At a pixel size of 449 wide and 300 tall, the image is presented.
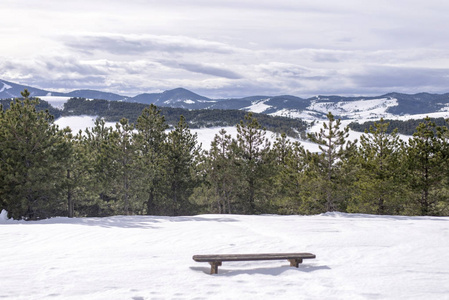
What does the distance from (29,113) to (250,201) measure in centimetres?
1929

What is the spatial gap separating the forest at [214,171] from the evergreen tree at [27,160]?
54 mm

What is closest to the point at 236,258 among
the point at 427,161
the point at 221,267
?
the point at 221,267

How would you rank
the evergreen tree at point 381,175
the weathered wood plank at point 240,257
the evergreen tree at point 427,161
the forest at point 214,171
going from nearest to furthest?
the weathered wood plank at point 240,257 → the forest at point 214,171 → the evergreen tree at point 381,175 → the evergreen tree at point 427,161

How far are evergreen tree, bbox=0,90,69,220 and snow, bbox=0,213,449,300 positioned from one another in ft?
21.2

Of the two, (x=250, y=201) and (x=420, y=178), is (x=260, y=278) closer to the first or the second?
(x=420, y=178)

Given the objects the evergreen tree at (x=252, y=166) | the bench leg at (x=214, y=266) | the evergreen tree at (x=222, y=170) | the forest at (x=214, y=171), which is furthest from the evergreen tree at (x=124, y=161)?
the bench leg at (x=214, y=266)

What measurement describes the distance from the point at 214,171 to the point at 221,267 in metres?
20.5

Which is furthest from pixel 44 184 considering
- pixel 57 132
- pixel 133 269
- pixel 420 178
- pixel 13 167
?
pixel 420 178

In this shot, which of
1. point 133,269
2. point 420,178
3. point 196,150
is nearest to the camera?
point 133,269

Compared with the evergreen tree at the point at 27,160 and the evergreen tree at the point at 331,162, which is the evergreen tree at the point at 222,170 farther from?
the evergreen tree at the point at 27,160

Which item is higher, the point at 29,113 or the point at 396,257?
the point at 29,113

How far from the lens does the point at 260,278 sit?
7.08 m

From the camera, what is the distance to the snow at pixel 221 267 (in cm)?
628

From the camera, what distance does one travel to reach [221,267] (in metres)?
7.95
